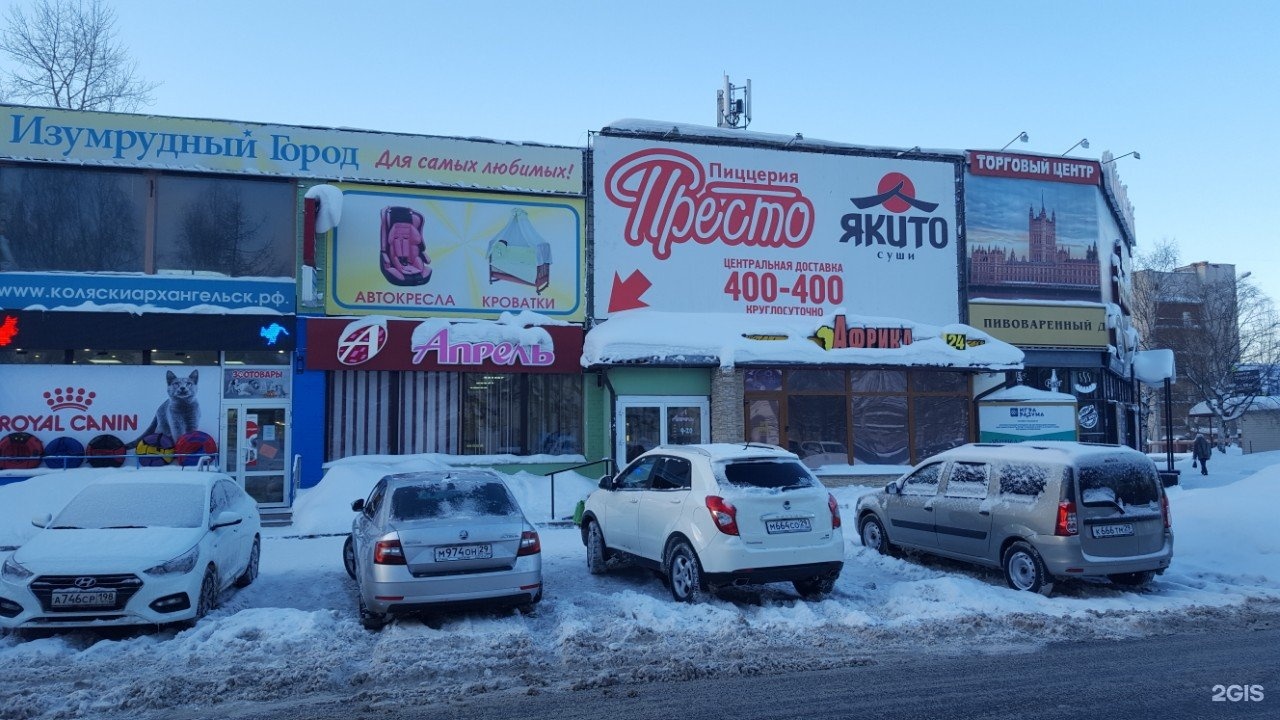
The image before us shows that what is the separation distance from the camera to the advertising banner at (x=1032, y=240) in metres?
23.1

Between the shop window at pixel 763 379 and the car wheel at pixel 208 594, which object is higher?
the shop window at pixel 763 379

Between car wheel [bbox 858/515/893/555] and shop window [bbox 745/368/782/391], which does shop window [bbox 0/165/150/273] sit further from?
car wheel [bbox 858/515/893/555]

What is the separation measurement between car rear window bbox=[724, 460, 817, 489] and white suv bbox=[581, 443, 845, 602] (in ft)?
0.04

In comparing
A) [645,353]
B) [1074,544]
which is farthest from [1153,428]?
[1074,544]

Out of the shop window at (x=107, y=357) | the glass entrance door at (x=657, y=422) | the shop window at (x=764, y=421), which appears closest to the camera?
the shop window at (x=107, y=357)

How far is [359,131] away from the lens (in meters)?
19.2

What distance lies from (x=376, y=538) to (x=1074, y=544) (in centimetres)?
725

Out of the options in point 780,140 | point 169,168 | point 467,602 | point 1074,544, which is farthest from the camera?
A: point 780,140

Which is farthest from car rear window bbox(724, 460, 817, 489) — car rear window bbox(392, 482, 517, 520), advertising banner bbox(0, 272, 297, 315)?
advertising banner bbox(0, 272, 297, 315)

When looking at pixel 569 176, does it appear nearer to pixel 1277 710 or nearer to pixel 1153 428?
pixel 1277 710

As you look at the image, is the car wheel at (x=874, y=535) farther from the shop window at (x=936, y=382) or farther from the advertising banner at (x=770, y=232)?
the shop window at (x=936, y=382)

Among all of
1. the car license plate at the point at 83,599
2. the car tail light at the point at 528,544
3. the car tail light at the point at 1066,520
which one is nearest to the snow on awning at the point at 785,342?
the car tail light at the point at 528,544

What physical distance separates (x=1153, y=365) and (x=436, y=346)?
20781 millimetres

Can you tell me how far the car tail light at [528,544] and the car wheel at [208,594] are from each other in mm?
2995
